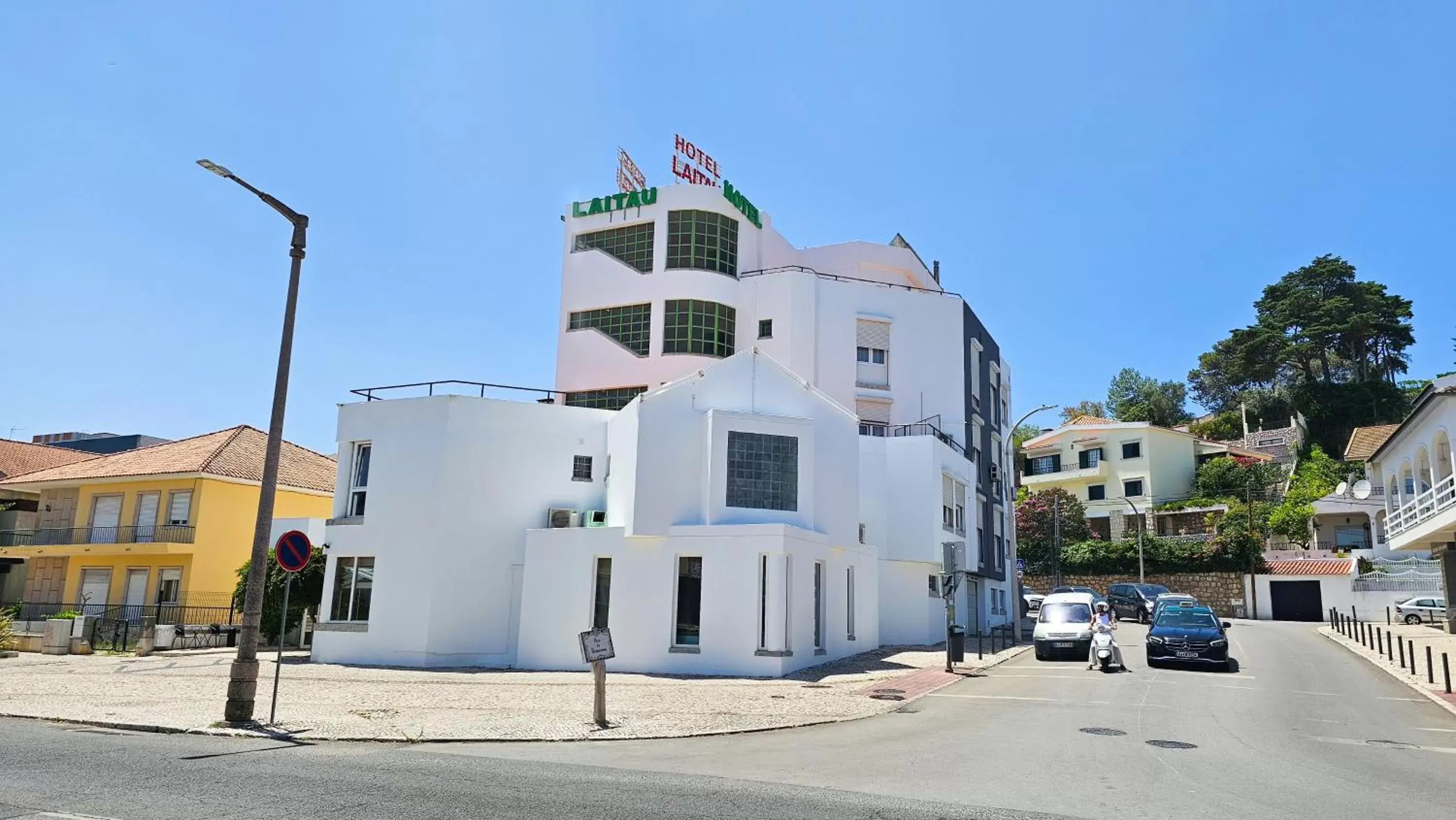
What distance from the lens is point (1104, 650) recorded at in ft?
70.5

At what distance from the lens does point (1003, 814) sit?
780cm

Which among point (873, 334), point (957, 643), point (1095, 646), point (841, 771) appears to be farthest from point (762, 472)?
point (873, 334)

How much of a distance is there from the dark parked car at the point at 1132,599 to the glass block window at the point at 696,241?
23.2 meters

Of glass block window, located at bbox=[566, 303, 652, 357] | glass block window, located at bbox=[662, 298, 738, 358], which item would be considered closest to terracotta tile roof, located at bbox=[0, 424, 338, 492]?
Answer: glass block window, located at bbox=[566, 303, 652, 357]

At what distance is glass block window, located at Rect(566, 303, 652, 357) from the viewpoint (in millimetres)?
36156

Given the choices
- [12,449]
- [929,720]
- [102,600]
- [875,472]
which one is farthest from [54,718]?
[12,449]

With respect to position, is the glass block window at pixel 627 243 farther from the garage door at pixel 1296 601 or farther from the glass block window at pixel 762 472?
the garage door at pixel 1296 601

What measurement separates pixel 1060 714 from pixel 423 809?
10756mm

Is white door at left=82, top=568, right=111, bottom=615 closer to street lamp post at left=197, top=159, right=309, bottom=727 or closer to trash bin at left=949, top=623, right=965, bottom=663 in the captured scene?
street lamp post at left=197, top=159, right=309, bottom=727

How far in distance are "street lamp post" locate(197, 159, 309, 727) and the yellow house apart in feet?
75.6

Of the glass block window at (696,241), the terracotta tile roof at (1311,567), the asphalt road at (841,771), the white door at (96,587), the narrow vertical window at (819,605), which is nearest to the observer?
the asphalt road at (841,771)

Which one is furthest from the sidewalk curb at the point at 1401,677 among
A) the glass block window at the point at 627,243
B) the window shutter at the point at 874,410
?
the glass block window at the point at 627,243

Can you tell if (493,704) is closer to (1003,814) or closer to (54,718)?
(54,718)

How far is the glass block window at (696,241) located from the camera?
36406 mm
